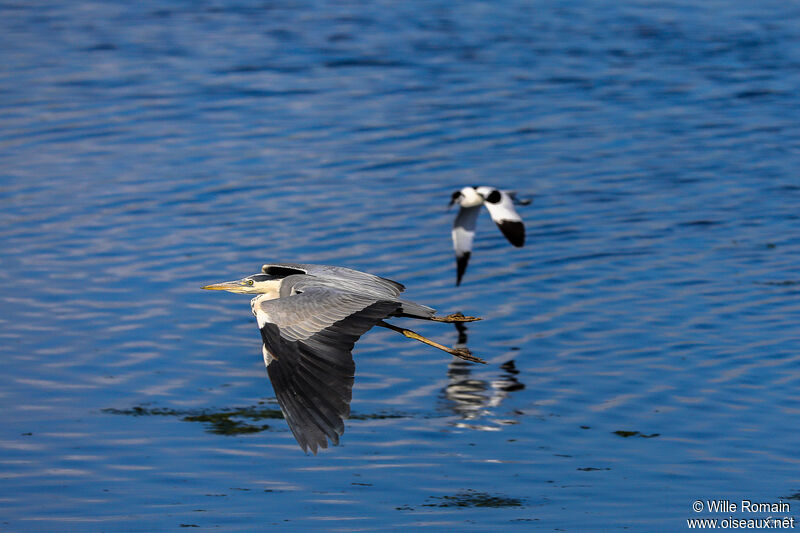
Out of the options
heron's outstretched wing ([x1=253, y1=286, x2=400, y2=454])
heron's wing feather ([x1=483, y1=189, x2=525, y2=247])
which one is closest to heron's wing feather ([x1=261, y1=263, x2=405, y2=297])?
heron's outstretched wing ([x1=253, y1=286, x2=400, y2=454])

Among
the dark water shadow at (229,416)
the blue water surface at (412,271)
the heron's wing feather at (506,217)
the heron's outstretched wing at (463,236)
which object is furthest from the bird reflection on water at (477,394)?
the heron's wing feather at (506,217)

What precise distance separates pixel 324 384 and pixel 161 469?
9.09 feet

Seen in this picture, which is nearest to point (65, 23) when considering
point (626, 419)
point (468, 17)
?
point (468, 17)

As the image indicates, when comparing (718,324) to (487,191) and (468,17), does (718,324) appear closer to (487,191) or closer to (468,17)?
(487,191)

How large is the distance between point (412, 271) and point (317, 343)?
6137 millimetres

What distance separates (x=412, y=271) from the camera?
1324 cm

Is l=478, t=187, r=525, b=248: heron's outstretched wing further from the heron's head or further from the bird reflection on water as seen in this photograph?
the heron's head

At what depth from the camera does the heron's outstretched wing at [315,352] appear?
6.74m

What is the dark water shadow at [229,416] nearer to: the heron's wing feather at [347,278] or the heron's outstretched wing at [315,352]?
the heron's wing feather at [347,278]

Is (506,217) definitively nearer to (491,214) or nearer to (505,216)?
(505,216)

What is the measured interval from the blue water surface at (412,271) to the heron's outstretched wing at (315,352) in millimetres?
Result: 1580

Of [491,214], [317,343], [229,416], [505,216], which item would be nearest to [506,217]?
[505,216]

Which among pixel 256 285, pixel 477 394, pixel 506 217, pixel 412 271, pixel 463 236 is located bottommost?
pixel 477 394

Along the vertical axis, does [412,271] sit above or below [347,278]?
below
